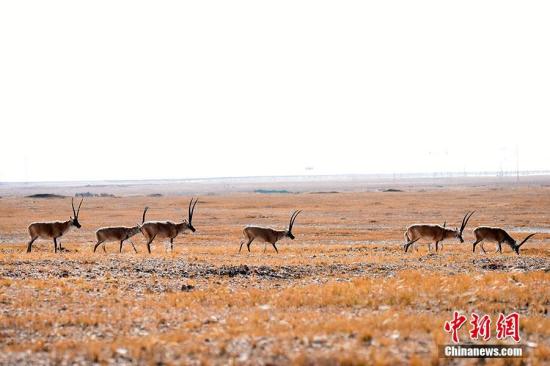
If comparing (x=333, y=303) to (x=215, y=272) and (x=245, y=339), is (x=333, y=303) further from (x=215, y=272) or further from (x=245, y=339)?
(x=215, y=272)

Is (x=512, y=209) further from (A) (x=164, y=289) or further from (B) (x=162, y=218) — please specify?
(A) (x=164, y=289)

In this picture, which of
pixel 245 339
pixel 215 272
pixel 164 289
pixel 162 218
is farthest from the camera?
pixel 162 218

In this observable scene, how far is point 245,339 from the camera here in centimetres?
1262

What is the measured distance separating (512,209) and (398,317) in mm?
66632

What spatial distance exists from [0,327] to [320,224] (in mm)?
49468

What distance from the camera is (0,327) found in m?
13.8

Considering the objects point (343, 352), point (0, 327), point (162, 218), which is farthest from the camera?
point (162, 218)

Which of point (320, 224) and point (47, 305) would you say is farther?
point (320, 224)

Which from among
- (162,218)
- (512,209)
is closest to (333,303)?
(162,218)

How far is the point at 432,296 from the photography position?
17.4 m

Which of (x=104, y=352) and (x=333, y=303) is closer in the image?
(x=104, y=352)

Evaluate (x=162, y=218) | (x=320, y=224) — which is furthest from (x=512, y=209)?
(x=162, y=218)

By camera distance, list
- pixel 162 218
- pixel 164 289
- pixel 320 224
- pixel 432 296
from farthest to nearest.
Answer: pixel 162 218 < pixel 320 224 < pixel 164 289 < pixel 432 296

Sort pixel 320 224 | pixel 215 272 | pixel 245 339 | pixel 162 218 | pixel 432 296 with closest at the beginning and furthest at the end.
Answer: pixel 245 339 < pixel 432 296 < pixel 215 272 < pixel 320 224 < pixel 162 218
